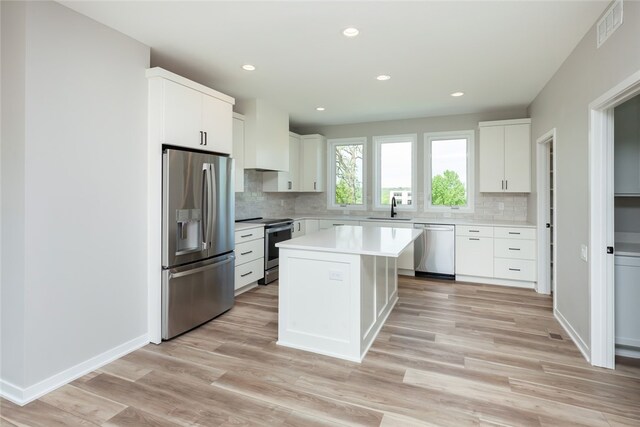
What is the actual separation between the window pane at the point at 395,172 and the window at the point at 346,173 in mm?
355


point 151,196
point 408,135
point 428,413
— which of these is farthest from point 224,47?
point 408,135

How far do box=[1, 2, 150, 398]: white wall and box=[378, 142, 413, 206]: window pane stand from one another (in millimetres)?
4030

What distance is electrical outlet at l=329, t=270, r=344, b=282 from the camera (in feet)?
8.43

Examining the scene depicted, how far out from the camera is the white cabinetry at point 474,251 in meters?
4.62

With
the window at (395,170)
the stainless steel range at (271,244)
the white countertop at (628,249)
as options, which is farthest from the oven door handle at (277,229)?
the white countertop at (628,249)

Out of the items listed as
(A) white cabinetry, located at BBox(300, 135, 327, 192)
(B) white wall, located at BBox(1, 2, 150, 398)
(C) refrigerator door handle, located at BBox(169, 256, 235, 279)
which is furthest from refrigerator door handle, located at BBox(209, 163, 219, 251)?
(A) white cabinetry, located at BBox(300, 135, 327, 192)

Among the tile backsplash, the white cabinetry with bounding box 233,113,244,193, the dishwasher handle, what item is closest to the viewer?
the white cabinetry with bounding box 233,113,244,193

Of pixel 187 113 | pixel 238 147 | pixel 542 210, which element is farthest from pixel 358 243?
pixel 542 210

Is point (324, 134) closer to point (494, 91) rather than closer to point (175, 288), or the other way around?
point (494, 91)

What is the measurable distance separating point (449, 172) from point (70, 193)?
503 cm

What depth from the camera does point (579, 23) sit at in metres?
2.46

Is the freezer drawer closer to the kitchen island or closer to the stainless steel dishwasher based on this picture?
the kitchen island

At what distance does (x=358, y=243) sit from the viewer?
2.73m

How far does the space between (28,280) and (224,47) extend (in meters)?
2.30
